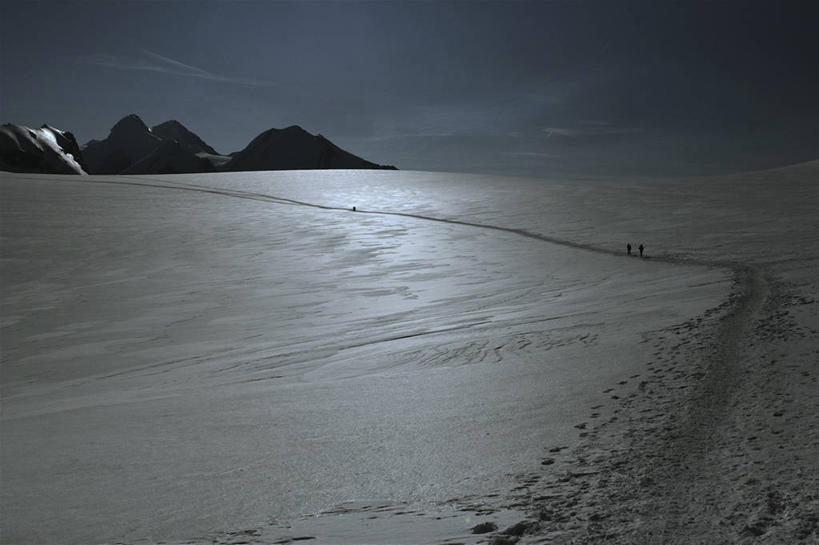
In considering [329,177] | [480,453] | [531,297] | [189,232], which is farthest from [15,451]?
[329,177]

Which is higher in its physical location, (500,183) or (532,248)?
(500,183)

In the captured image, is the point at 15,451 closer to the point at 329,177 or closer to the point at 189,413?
the point at 189,413

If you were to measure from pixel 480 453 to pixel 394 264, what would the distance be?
1059 cm

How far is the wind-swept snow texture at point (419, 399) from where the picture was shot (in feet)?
9.41

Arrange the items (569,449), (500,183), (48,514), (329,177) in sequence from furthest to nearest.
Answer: (329,177) → (500,183) → (569,449) → (48,514)

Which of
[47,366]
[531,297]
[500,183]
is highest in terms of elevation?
[500,183]

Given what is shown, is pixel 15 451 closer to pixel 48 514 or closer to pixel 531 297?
pixel 48 514

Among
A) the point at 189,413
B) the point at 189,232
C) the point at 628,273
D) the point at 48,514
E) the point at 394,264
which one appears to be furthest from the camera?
the point at 189,232

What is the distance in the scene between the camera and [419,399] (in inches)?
187

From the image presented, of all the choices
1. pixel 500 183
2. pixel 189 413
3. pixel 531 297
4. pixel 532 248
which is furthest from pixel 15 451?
pixel 500 183

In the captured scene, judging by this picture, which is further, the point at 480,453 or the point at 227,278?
the point at 227,278

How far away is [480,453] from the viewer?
3.57m

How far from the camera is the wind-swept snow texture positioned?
9.41 ft

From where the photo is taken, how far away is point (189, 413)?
4.75 metres
